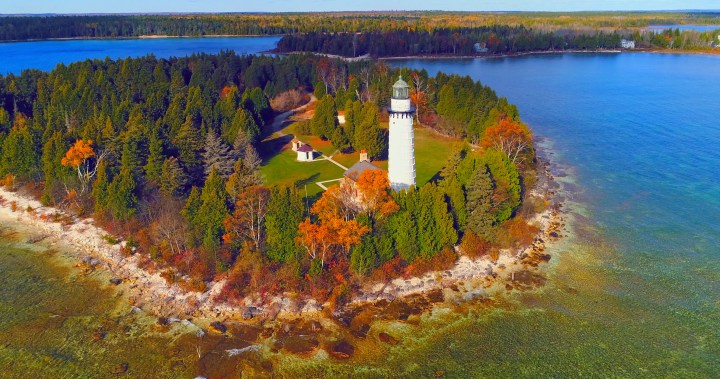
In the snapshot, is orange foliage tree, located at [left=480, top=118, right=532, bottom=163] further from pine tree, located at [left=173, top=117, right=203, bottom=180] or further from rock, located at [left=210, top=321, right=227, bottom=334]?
rock, located at [left=210, top=321, right=227, bottom=334]

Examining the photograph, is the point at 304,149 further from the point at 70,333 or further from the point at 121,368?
the point at 121,368

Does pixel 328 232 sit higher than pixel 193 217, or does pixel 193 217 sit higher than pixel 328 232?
pixel 328 232

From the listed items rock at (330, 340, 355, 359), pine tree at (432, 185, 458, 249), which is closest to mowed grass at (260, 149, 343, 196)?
pine tree at (432, 185, 458, 249)

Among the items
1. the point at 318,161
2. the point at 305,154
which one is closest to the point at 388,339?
the point at 318,161

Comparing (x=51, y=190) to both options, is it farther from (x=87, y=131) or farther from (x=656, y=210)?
(x=656, y=210)

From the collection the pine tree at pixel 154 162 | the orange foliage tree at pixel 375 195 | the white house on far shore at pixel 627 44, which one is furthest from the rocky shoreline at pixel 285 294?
the white house on far shore at pixel 627 44

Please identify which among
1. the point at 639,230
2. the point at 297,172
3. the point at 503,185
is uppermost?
the point at 503,185

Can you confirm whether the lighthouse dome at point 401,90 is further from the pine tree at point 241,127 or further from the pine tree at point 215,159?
the pine tree at point 241,127
